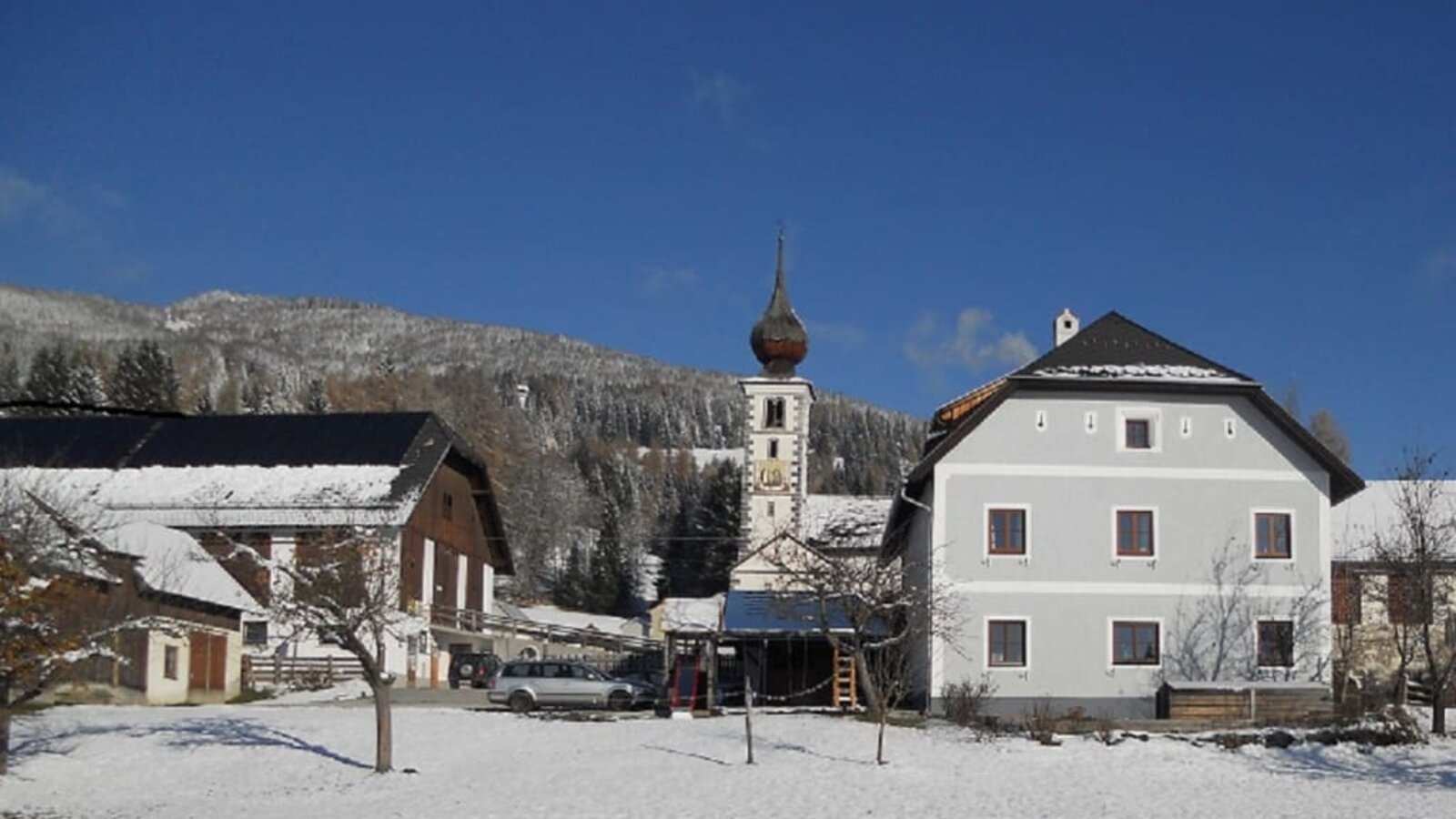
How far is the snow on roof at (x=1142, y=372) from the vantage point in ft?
138

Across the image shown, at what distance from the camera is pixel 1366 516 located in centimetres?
5772

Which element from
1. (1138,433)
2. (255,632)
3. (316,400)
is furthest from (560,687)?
(316,400)

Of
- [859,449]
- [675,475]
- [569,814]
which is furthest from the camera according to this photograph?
[859,449]

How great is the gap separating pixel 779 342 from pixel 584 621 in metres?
19.1

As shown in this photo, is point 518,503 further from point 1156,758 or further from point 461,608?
point 1156,758

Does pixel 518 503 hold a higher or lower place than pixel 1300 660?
higher

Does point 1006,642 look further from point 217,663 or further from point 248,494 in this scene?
point 248,494

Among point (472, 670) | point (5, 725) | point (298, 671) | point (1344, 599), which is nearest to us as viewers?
point (5, 725)

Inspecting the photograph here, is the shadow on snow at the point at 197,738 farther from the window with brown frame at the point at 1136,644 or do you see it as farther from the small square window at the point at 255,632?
the window with brown frame at the point at 1136,644

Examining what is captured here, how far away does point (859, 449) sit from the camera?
188 m

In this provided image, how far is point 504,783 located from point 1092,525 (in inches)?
713

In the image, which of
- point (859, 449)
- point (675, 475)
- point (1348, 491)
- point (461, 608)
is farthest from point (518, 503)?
point (1348, 491)

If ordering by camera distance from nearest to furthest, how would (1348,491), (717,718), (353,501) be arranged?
(717,718)
(1348,491)
(353,501)

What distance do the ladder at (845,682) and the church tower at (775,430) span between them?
32.5m
